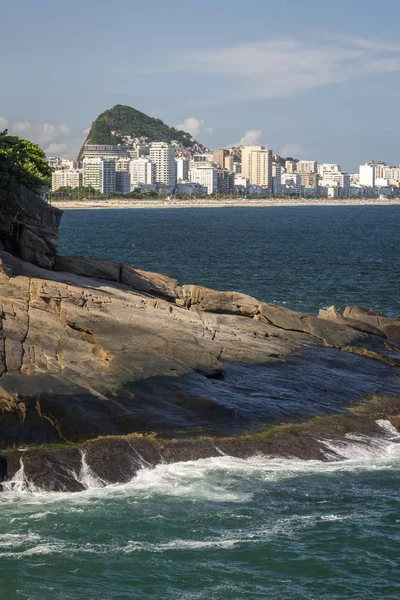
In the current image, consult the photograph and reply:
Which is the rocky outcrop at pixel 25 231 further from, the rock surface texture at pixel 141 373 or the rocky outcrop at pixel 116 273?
the rocky outcrop at pixel 116 273

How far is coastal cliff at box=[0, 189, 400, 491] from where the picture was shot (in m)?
31.9

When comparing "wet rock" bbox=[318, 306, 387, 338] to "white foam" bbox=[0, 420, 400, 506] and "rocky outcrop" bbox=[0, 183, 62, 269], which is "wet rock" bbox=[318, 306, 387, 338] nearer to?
"rocky outcrop" bbox=[0, 183, 62, 269]

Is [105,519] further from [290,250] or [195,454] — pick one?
[290,250]

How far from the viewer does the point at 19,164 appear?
5606 cm

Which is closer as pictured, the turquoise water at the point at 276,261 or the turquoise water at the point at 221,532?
the turquoise water at the point at 221,532

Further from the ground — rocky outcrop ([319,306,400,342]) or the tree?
the tree

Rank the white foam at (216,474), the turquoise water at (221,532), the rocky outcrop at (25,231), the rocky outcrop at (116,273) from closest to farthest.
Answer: the turquoise water at (221,532)
the white foam at (216,474)
the rocky outcrop at (25,231)
the rocky outcrop at (116,273)

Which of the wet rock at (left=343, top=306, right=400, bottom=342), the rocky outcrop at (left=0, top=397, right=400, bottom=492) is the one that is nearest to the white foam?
the rocky outcrop at (left=0, top=397, right=400, bottom=492)

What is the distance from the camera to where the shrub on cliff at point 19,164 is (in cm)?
4851

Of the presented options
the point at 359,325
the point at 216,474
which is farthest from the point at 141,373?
the point at 359,325

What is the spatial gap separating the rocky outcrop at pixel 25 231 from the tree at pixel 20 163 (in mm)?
967

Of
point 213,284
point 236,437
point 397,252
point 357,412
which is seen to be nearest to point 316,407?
point 357,412

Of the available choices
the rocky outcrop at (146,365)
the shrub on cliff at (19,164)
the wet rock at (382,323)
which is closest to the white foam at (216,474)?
the rocky outcrop at (146,365)

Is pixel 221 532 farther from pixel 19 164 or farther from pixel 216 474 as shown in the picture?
pixel 19 164
